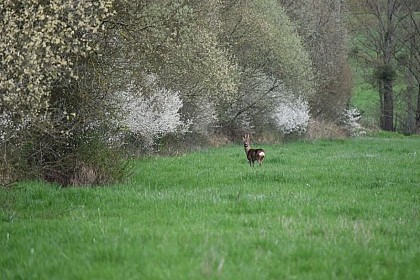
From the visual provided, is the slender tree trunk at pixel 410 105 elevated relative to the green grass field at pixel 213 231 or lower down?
elevated

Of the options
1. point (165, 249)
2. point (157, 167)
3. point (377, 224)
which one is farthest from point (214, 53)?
point (165, 249)

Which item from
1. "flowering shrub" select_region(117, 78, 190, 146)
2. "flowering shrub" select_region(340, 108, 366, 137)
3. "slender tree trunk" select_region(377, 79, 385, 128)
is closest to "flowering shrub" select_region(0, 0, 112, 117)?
"flowering shrub" select_region(117, 78, 190, 146)

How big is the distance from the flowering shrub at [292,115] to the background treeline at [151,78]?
0.34 ft

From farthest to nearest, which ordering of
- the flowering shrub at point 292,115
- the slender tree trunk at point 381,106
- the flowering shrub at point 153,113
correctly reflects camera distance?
the slender tree trunk at point 381,106 < the flowering shrub at point 292,115 < the flowering shrub at point 153,113

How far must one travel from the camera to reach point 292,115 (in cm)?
4253

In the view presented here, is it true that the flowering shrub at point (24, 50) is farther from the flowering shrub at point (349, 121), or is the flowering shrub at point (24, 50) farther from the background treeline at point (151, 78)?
the flowering shrub at point (349, 121)

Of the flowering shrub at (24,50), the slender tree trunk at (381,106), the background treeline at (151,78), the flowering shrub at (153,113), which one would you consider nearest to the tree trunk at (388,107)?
the slender tree trunk at (381,106)

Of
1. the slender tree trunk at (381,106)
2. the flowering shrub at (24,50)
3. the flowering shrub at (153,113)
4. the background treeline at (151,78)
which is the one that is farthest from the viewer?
the slender tree trunk at (381,106)

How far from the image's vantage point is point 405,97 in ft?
216

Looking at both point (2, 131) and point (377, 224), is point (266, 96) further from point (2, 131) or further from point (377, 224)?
point (377, 224)

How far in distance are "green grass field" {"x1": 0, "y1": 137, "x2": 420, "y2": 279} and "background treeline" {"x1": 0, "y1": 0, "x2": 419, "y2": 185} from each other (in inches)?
58.6

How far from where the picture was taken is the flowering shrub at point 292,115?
41.6m

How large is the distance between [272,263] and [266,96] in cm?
3378

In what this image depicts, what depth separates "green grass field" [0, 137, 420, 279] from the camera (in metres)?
7.00
